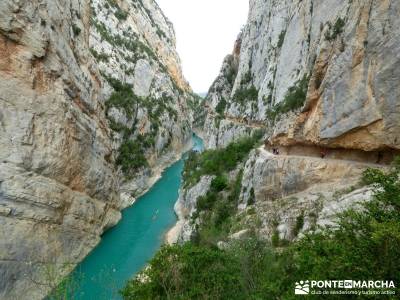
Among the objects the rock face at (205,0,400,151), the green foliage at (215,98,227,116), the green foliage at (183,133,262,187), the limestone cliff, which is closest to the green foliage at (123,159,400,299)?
the limestone cliff

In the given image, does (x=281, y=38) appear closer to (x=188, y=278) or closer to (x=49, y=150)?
(x=49, y=150)

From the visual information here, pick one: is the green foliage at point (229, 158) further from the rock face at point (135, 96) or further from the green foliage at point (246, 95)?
the rock face at point (135, 96)

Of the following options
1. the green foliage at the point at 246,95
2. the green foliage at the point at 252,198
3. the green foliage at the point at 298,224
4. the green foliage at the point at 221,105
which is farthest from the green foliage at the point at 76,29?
the green foliage at the point at 221,105

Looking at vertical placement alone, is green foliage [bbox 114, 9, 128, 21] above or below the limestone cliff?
above

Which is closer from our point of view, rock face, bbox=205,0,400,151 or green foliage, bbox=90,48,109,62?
rock face, bbox=205,0,400,151

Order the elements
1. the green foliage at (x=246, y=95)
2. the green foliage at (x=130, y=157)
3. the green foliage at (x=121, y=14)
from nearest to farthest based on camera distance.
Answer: the green foliage at (x=246, y=95) → the green foliage at (x=130, y=157) → the green foliage at (x=121, y=14)

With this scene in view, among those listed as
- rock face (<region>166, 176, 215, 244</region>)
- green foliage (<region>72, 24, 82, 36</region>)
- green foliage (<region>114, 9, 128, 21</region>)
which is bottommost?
rock face (<region>166, 176, 215, 244</region>)

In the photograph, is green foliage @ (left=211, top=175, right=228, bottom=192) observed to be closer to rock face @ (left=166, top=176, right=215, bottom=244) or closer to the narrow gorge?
A: the narrow gorge
